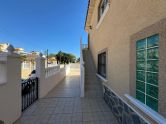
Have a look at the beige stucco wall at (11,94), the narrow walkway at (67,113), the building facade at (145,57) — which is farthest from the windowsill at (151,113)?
the beige stucco wall at (11,94)

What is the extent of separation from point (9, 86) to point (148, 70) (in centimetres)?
329

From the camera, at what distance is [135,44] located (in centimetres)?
296

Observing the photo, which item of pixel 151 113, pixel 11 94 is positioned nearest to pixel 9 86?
pixel 11 94

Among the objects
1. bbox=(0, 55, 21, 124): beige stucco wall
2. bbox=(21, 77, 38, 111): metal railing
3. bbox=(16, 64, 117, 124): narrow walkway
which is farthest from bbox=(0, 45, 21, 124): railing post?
bbox=(21, 77, 38, 111): metal railing

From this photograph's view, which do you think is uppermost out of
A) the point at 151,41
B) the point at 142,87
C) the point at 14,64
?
the point at 151,41

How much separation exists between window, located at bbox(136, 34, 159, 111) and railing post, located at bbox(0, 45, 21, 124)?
3073 millimetres

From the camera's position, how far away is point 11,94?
144 inches

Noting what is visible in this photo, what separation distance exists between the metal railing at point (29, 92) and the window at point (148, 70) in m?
3.95

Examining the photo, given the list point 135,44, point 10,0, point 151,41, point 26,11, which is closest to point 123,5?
point 135,44

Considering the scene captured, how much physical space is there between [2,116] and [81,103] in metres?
2.94

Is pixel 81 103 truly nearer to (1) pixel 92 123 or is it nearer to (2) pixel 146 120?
(1) pixel 92 123

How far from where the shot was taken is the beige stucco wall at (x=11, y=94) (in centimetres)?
328

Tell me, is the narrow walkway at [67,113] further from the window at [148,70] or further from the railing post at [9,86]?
the window at [148,70]

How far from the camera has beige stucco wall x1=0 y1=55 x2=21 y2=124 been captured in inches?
129
